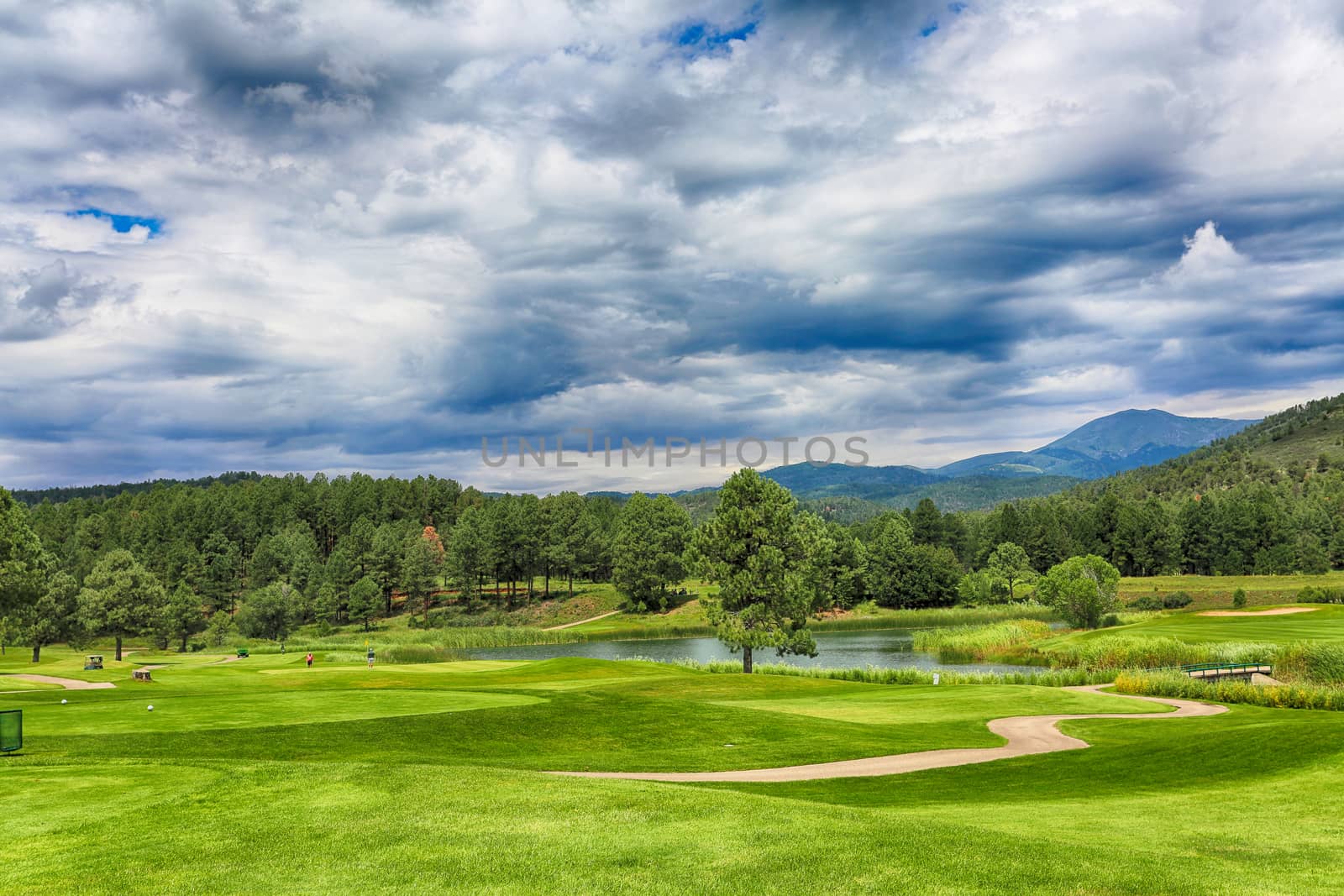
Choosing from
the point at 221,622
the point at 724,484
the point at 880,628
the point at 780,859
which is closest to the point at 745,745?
the point at 780,859

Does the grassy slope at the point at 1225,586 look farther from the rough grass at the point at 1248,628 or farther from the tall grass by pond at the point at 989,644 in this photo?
the tall grass by pond at the point at 989,644

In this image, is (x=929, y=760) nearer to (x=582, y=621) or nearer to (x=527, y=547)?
(x=582, y=621)

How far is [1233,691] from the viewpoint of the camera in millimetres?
35094

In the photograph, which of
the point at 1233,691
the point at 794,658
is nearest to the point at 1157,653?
the point at 1233,691

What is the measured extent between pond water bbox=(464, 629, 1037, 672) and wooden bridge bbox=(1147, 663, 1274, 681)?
10995mm

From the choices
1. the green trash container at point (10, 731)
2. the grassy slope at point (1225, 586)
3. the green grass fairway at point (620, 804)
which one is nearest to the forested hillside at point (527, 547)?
the grassy slope at point (1225, 586)

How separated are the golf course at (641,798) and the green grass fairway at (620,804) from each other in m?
0.07

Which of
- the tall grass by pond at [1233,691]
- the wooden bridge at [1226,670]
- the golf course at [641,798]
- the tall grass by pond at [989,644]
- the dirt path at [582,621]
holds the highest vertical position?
the golf course at [641,798]

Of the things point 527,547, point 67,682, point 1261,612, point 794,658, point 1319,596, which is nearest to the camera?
point 67,682

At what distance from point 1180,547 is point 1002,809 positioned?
139 meters

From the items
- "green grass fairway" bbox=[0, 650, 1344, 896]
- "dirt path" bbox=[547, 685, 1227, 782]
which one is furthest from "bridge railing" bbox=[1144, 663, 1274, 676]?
"dirt path" bbox=[547, 685, 1227, 782]

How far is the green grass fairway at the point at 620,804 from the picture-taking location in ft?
32.6

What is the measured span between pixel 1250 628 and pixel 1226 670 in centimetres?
2042

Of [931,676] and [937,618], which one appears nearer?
[931,676]
